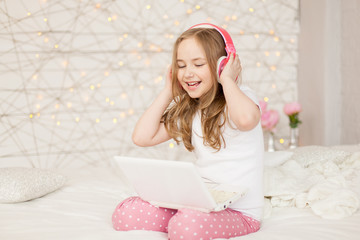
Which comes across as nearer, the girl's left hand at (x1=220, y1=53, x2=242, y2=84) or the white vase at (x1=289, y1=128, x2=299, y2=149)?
the girl's left hand at (x1=220, y1=53, x2=242, y2=84)

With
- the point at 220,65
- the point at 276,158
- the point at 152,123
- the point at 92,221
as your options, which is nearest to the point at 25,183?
the point at 92,221

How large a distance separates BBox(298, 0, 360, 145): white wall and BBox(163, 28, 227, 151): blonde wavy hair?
6.32ft

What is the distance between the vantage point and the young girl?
142 cm

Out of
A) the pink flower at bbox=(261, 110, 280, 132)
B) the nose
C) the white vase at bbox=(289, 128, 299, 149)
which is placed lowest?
the white vase at bbox=(289, 128, 299, 149)

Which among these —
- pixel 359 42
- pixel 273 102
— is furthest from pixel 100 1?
pixel 359 42

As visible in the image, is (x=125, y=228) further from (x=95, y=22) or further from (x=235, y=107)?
(x=95, y=22)

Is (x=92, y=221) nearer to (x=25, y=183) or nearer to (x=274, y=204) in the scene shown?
(x=25, y=183)

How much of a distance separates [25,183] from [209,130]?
32.5 inches

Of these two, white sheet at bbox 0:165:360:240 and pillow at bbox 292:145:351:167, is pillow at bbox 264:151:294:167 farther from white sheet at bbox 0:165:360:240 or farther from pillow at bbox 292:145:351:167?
white sheet at bbox 0:165:360:240

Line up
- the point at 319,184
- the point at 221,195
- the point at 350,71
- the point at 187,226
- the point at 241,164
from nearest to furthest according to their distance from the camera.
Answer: the point at 187,226
the point at 221,195
the point at 241,164
the point at 319,184
the point at 350,71

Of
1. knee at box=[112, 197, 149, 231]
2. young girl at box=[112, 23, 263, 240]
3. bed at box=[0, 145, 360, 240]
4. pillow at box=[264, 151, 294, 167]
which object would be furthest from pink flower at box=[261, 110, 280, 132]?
knee at box=[112, 197, 149, 231]

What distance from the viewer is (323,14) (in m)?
3.34

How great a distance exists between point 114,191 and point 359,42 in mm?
2085

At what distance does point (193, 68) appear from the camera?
1.57m
